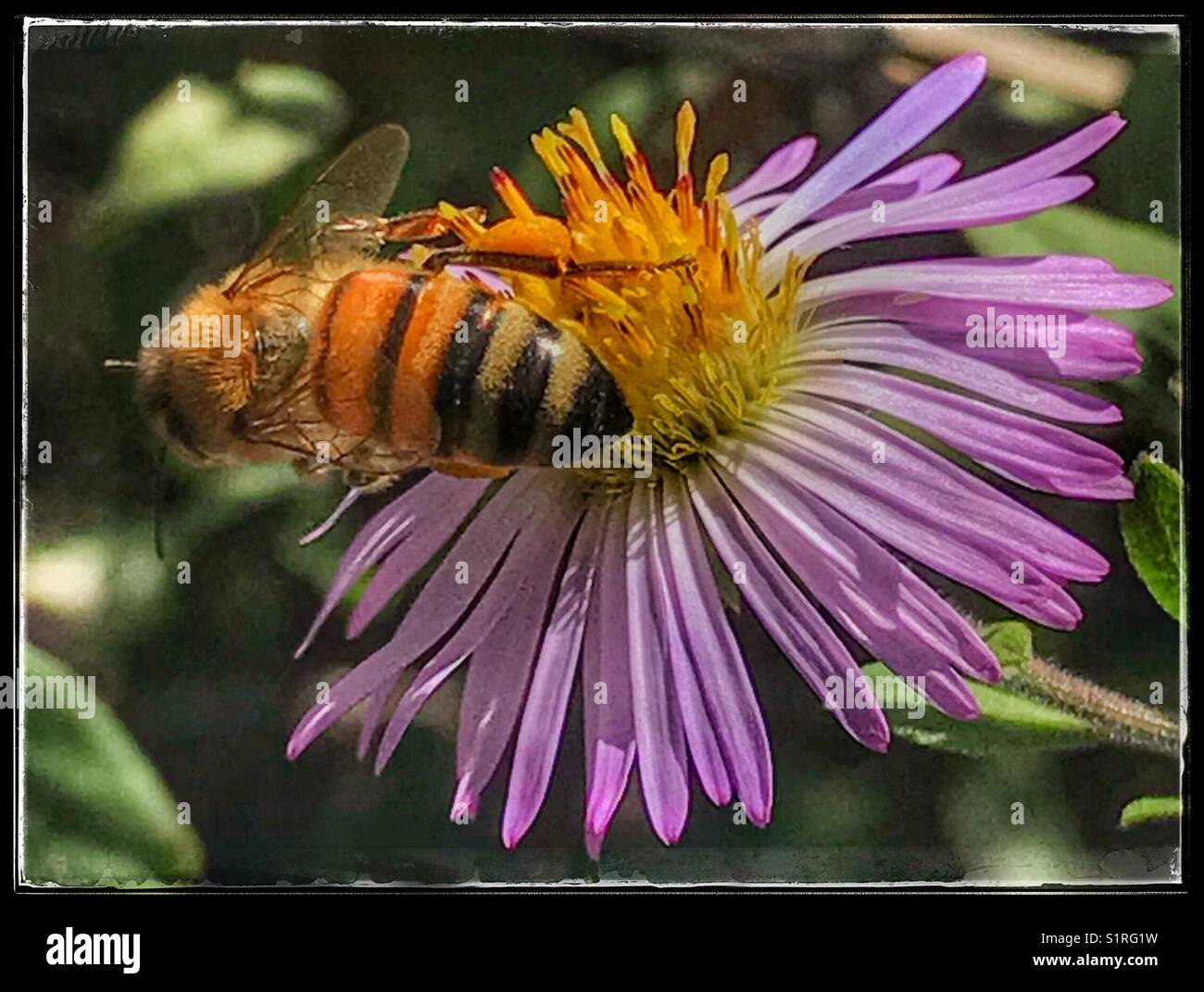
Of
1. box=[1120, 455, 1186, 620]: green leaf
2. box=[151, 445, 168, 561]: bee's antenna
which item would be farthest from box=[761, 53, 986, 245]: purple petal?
box=[151, 445, 168, 561]: bee's antenna

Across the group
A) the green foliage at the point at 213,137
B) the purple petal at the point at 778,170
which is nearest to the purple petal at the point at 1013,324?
the purple petal at the point at 778,170

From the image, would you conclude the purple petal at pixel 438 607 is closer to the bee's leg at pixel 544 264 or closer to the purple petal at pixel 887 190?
the bee's leg at pixel 544 264

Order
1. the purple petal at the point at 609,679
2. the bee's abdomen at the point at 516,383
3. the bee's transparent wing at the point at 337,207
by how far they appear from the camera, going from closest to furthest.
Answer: the bee's abdomen at the point at 516,383
the bee's transparent wing at the point at 337,207
the purple petal at the point at 609,679

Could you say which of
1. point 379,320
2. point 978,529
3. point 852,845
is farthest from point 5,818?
point 978,529

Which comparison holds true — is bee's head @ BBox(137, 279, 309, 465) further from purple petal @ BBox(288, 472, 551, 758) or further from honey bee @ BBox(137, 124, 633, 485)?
purple petal @ BBox(288, 472, 551, 758)

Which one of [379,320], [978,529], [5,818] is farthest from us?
[5,818]

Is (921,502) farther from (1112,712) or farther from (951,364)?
(1112,712)
